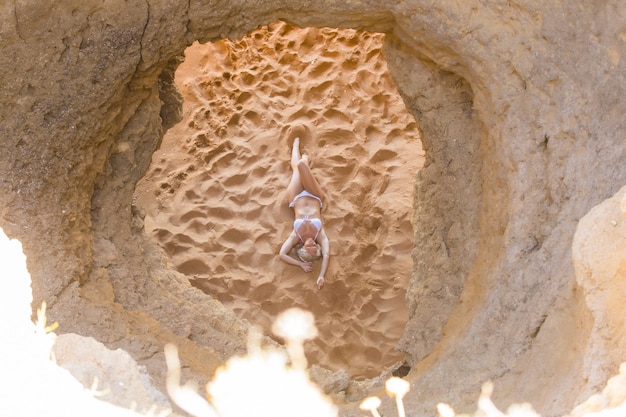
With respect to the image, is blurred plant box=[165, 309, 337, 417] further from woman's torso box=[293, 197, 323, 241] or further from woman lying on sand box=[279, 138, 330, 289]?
woman's torso box=[293, 197, 323, 241]

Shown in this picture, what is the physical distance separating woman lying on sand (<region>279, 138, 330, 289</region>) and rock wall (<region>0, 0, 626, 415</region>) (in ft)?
5.36

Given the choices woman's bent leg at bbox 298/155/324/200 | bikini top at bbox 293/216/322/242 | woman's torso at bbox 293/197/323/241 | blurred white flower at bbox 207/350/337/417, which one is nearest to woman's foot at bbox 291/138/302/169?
woman's bent leg at bbox 298/155/324/200

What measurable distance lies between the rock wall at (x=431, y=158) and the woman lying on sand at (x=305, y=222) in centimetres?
163

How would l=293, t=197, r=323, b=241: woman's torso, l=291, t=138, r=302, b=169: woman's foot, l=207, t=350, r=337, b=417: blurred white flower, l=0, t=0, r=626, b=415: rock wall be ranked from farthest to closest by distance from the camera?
l=291, t=138, r=302, b=169: woman's foot < l=293, t=197, r=323, b=241: woman's torso < l=0, t=0, r=626, b=415: rock wall < l=207, t=350, r=337, b=417: blurred white flower

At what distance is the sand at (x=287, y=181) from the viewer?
496 centimetres

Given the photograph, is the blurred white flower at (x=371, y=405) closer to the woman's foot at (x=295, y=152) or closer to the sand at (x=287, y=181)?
the sand at (x=287, y=181)

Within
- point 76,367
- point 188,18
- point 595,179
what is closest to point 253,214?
point 188,18

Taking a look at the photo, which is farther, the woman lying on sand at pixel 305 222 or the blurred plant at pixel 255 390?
the woman lying on sand at pixel 305 222

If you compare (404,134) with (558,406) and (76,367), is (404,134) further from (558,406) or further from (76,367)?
(76,367)

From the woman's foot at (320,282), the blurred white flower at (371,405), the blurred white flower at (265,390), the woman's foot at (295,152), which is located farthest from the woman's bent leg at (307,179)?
the blurred white flower at (371,405)

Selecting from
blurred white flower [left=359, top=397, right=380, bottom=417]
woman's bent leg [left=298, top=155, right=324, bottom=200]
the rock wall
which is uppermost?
woman's bent leg [left=298, top=155, right=324, bottom=200]

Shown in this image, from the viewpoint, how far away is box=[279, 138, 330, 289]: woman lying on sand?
199 inches

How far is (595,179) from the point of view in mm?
2367

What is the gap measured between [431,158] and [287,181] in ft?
6.96
